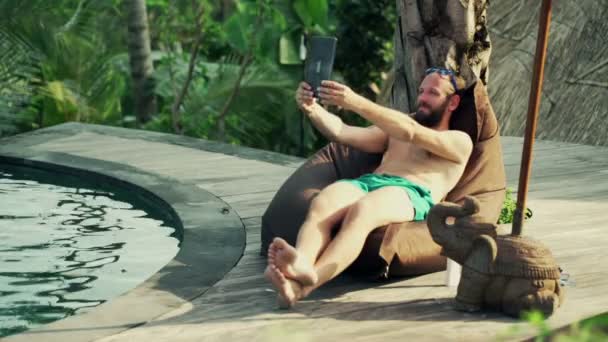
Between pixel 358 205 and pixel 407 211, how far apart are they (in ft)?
0.99

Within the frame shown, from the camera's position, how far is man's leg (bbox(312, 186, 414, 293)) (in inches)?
167

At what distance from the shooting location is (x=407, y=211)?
15.2 feet

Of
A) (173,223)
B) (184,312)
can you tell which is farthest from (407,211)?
(173,223)

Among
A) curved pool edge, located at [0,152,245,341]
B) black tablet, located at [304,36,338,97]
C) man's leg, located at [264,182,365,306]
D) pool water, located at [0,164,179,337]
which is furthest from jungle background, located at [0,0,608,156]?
black tablet, located at [304,36,338,97]

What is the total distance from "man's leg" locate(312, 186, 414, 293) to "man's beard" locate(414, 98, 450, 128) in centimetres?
36

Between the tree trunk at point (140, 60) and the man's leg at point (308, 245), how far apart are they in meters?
8.48

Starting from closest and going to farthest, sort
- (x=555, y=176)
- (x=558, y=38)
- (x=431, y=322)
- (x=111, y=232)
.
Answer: (x=431, y=322)
(x=111, y=232)
(x=555, y=176)
(x=558, y=38)

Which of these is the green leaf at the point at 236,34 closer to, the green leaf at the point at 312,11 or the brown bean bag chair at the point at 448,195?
the green leaf at the point at 312,11

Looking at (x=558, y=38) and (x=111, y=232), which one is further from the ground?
(x=558, y=38)

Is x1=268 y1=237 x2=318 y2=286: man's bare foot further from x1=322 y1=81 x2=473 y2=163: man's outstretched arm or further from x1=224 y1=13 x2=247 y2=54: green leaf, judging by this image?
x1=224 y1=13 x2=247 y2=54: green leaf

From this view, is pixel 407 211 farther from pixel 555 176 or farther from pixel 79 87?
pixel 79 87

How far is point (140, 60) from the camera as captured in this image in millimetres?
12953

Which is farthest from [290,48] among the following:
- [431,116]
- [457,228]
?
[457,228]

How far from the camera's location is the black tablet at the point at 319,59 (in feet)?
14.1
